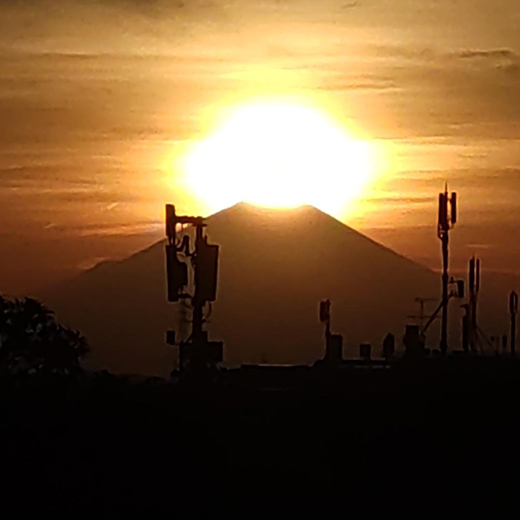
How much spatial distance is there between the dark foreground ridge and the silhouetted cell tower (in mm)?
4732

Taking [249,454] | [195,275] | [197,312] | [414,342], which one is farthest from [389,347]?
[249,454]

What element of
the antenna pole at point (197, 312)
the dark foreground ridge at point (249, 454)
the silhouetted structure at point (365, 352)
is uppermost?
the antenna pole at point (197, 312)

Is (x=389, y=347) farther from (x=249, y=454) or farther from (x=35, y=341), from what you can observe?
(x=249, y=454)

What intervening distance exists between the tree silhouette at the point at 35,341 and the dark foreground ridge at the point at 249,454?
8.05 meters

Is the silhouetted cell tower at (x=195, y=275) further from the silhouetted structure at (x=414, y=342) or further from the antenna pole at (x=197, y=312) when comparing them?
the silhouetted structure at (x=414, y=342)

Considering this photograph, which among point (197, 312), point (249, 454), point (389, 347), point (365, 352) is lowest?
point (249, 454)

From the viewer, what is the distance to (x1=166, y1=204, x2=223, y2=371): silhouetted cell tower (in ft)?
110

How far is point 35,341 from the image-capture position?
38406mm

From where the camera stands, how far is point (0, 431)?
958 inches

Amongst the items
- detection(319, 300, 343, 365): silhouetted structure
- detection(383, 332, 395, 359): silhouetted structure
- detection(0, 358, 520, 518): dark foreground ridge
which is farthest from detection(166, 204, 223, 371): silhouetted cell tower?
detection(383, 332, 395, 359): silhouetted structure

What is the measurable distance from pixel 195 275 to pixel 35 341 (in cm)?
657

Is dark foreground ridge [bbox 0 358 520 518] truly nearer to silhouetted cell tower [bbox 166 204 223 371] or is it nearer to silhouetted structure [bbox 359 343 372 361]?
silhouetted cell tower [bbox 166 204 223 371]

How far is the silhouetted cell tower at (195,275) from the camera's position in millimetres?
33438

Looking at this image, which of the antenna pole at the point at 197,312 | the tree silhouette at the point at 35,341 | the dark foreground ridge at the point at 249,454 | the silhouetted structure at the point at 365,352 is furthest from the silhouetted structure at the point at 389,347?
the dark foreground ridge at the point at 249,454
